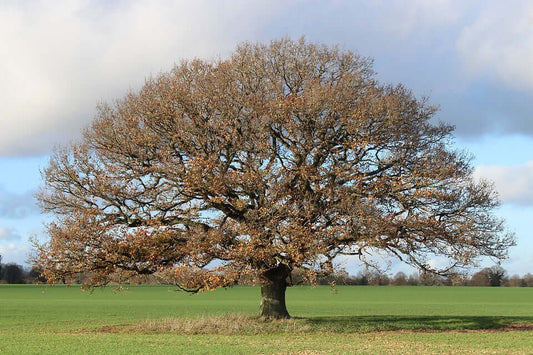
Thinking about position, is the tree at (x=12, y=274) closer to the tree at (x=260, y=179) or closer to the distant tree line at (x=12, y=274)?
the distant tree line at (x=12, y=274)

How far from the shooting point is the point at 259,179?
29781 mm

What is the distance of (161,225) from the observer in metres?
31.8

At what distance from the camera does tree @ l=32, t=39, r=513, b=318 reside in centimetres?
2970

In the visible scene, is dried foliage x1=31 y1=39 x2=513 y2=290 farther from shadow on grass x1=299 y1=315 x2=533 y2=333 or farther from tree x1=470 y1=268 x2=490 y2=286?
tree x1=470 y1=268 x2=490 y2=286

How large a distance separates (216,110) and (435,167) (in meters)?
11.7

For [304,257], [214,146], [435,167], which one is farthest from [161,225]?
[435,167]

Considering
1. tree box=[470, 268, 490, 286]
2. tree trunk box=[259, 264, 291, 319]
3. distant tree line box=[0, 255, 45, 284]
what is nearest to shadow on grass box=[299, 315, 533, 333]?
tree trunk box=[259, 264, 291, 319]

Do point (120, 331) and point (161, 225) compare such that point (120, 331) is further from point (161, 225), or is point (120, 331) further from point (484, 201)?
point (484, 201)

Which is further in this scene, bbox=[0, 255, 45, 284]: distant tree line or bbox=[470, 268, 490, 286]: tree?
bbox=[0, 255, 45, 284]: distant tree line

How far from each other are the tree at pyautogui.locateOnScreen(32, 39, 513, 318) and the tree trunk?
120mm

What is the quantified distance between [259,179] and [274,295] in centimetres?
793

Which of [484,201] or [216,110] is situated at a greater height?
[216,110]

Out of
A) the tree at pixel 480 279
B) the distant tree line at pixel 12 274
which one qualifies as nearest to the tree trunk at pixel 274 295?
the tree at pixel 480 279

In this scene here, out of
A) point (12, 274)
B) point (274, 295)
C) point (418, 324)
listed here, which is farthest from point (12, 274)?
point (418, 324)
